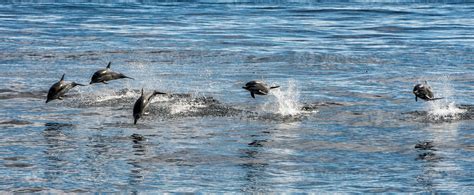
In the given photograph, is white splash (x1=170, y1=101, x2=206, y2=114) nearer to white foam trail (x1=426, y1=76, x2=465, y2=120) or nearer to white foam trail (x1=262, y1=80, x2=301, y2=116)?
white foam trail (x1=262, y1=80, x2=301, y2=116)

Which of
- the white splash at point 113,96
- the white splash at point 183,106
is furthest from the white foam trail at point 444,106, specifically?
the white splash at point 113,96

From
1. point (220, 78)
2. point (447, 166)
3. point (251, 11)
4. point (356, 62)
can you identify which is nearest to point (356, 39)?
point (356, 62)

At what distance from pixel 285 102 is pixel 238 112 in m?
1.63

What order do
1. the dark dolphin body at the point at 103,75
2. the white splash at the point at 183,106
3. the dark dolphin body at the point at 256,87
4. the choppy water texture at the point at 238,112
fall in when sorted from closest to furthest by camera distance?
the choppy water texture at the point at 238,112 < the dark dolphin body at the point at 103,75 < the dark dolphin body at the point at 256,87 < the white splash at the point at 183,106

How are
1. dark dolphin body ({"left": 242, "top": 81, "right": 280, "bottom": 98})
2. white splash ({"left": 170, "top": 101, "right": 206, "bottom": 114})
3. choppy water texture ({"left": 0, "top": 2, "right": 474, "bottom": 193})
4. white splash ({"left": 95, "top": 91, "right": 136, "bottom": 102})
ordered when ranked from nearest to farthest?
choppy water texture ({"left": 0, "top": 2, "right": 474, "bottom": 193}), dark dolphin body ({"left": 242, "top": 81, "right": 280, "bottom": 98}), white splash ({"left": 170, "top": 101, "right": 206, "bottom": 114}), white splash ({"left": 95, "top": 91, "right": 136, "bottom": 102})

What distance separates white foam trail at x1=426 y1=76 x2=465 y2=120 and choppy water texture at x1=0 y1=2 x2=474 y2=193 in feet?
0.20

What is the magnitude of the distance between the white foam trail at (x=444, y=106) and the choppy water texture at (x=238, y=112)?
6 centimetres

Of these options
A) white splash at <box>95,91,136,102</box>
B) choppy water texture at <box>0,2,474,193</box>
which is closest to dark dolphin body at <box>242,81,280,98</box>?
choppy water texture at <box>0,2,474,193</box>

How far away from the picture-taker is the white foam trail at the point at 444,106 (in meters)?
19.6

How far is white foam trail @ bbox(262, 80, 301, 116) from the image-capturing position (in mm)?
20281

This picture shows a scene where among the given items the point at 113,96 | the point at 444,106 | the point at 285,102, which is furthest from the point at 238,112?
the point at 444,106

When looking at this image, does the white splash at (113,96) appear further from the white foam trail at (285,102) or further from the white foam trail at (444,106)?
the white foam trail at (444,106)

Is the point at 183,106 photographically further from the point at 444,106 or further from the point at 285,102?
the point at 444,106

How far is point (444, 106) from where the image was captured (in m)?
20.6
